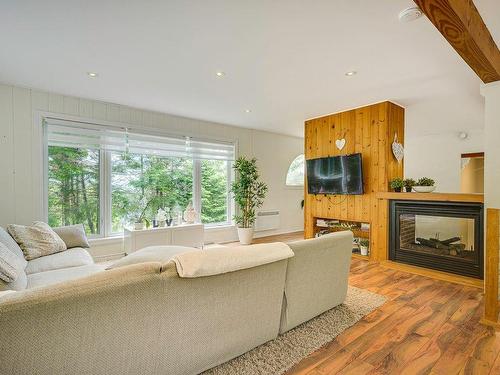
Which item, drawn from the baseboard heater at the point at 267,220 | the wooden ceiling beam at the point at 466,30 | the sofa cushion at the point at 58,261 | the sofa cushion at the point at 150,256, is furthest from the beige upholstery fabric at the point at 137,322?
the baseboard heater at the point at 267,220

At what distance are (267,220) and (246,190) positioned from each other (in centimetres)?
112

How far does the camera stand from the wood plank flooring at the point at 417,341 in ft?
5.50

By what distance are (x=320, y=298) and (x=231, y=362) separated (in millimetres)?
910

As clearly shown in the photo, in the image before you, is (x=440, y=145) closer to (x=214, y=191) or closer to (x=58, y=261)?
(x=214, y=191)

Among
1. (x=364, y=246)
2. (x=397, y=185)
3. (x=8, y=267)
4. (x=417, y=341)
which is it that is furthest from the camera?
(x=364, y=246)

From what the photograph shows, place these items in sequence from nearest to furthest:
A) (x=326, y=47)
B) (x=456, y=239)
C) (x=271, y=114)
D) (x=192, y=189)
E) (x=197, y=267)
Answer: (x=197, y=267) < (x=326, y=47) < (x=456, y=239) < (x=271, y=114) < (x=192, y=189)

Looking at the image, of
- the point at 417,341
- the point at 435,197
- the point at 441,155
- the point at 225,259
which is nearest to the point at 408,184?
the point at 435,197

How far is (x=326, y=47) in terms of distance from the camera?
2352mm

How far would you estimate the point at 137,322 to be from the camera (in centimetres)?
128

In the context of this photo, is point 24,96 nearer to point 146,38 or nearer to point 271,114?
point 146,38

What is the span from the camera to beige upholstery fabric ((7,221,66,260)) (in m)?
2.63

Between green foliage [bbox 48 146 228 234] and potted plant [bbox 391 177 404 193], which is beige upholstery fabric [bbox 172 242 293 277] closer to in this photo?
potted plant [bbox 391 177 404 193]

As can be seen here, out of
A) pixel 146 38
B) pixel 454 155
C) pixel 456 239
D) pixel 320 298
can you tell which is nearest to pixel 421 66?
pixel 456 239

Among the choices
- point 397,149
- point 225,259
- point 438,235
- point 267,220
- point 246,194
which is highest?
point 397,149
